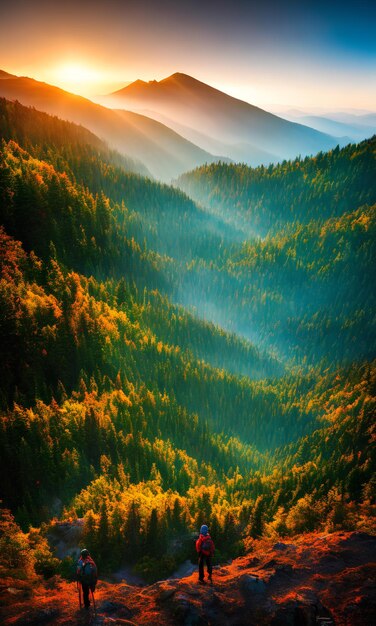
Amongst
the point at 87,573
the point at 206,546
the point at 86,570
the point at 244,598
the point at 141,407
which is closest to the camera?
the point at 86,570

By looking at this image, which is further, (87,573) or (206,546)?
(206,546)

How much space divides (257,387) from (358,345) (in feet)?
195

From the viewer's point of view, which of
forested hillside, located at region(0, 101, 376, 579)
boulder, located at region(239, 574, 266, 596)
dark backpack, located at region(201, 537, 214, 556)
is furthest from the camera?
forested hillside, located at region(0, 101, 376, 579)

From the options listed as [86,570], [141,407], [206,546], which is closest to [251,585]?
[206,546]

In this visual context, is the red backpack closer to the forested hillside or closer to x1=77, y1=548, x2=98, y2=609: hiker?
x1=77, y1=548, x2=98, y2=609: hiker

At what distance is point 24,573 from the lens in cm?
3500

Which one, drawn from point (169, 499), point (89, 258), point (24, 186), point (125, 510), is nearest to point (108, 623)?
point (125, 510)

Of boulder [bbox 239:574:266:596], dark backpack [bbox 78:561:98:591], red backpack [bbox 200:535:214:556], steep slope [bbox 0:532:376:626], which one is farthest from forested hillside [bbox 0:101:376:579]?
dark backpack [bbox 78:561:98:591]

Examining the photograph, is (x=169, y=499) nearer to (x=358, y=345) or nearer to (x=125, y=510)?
(x=125, y=510)

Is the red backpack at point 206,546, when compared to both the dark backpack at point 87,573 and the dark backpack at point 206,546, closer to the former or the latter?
the dark backpack at point 206,546

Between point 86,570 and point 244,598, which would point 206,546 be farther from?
point 86,570

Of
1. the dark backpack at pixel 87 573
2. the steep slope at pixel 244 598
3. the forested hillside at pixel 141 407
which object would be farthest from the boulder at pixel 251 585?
the forested hillside at pixel 141 407

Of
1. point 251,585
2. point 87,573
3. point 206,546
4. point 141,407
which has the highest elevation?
point 206,546

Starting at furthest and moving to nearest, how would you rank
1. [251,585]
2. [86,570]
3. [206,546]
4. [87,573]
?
[251,585] → [206,546] → [87,573] → [86,570]
